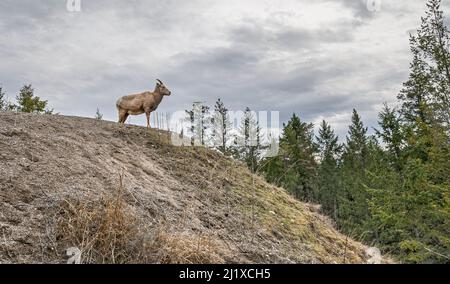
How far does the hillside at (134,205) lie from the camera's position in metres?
3.86

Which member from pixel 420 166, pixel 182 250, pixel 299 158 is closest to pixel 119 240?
pixel 182 250

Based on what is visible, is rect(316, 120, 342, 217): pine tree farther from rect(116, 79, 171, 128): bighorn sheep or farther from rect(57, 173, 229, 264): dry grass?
rect(57, 173, 229, 264): dry grass

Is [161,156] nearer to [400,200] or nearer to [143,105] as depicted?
[143,105]

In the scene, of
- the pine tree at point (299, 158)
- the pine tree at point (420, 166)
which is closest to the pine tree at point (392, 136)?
the pine tree at point (420, 166)

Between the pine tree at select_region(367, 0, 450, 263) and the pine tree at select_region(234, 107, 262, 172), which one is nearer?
the pine tree at select_region(234, 107, 262, 172)

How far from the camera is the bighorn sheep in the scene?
10375 millimetres

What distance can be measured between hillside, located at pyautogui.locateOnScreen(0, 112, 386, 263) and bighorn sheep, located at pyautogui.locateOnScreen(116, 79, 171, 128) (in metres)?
0.99

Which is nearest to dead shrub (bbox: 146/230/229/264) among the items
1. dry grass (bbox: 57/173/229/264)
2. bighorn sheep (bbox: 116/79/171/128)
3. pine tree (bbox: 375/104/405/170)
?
dry grass (bbox: 57/173/229/264)

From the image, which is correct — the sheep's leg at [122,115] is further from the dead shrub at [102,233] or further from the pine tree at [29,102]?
the pine tree at [29,102]

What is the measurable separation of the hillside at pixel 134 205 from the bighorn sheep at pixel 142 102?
0.99m

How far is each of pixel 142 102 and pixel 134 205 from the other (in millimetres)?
5800
